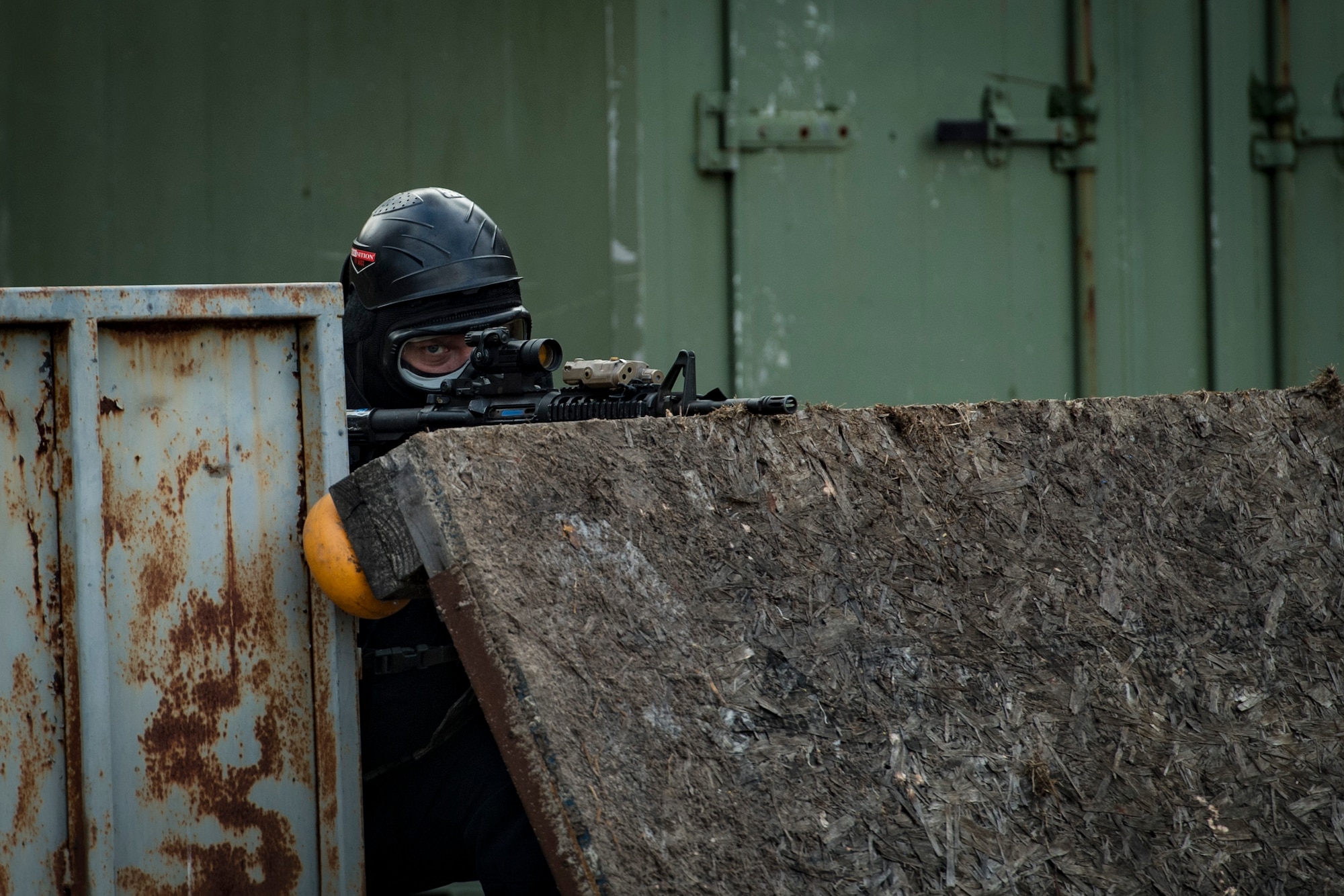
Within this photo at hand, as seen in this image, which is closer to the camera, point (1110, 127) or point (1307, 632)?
point (1307, 632)

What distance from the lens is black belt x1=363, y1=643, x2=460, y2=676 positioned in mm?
1963

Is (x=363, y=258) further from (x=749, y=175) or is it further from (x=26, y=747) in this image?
(x=749, y=175)

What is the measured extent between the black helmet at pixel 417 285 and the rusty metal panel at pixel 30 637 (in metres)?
0.79

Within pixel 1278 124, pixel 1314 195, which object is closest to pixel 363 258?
pixel 1278 124

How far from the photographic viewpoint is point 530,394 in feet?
7.34

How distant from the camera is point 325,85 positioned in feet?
11.7

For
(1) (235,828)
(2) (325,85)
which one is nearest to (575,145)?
(2) (325,85)

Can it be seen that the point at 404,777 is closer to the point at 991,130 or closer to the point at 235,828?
the point at 235,828

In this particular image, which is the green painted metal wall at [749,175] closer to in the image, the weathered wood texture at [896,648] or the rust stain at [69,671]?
the weathered wood texture at [896,648]

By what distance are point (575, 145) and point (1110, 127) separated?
6.41 ft

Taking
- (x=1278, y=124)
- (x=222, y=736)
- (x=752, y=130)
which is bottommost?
(x=222, y=736)

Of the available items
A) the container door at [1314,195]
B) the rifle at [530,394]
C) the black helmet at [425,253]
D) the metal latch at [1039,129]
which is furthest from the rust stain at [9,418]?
the container door at [1314,195]

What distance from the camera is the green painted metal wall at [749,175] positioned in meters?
3.51

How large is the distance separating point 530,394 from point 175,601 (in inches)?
30.4
